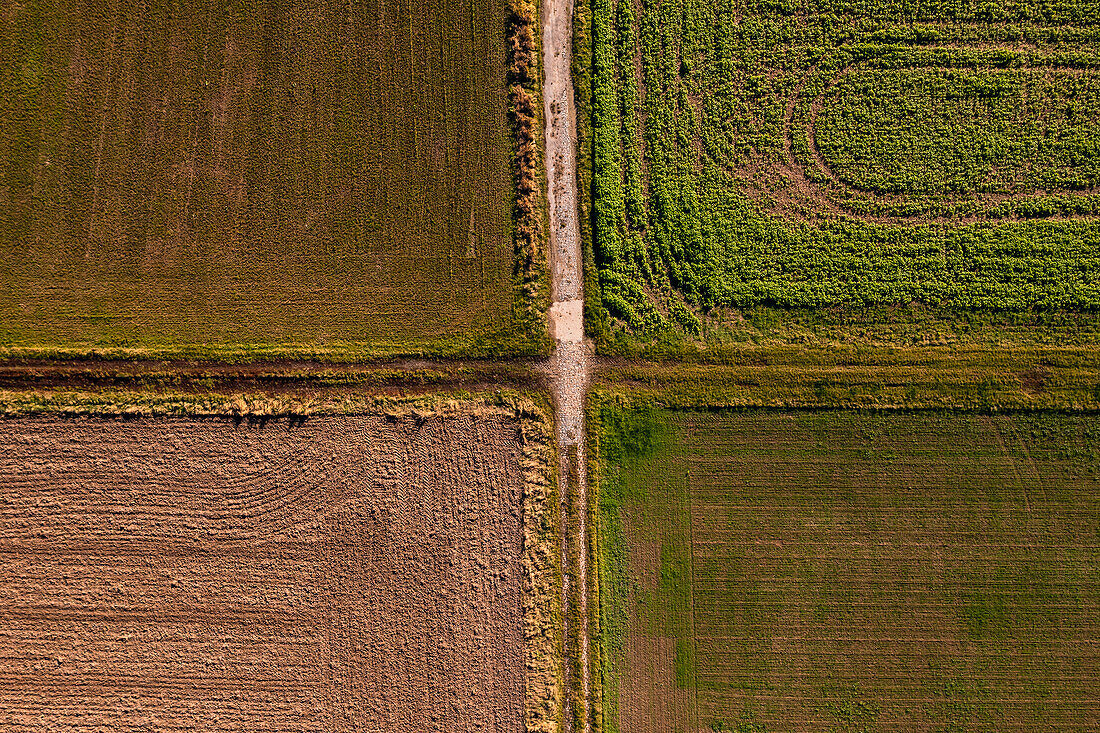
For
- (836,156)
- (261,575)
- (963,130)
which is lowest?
(261,575)

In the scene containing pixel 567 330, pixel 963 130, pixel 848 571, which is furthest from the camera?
pixel 963 130

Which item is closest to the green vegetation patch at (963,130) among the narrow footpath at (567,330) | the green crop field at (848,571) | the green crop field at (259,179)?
the green crop field at (848,571)

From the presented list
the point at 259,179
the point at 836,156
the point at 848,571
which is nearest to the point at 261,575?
the point at 259,179

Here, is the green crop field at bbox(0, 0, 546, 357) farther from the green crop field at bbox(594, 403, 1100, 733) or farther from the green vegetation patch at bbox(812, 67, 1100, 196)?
the green vegetation patch at bbox(812, 67, 1100, 196)

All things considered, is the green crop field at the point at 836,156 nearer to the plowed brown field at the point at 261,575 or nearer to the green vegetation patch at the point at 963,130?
the green vegetation patch at the point at 963,130

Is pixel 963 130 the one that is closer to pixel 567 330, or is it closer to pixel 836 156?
pixel 836 156

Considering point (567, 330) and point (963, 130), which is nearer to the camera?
point (567, 330)
